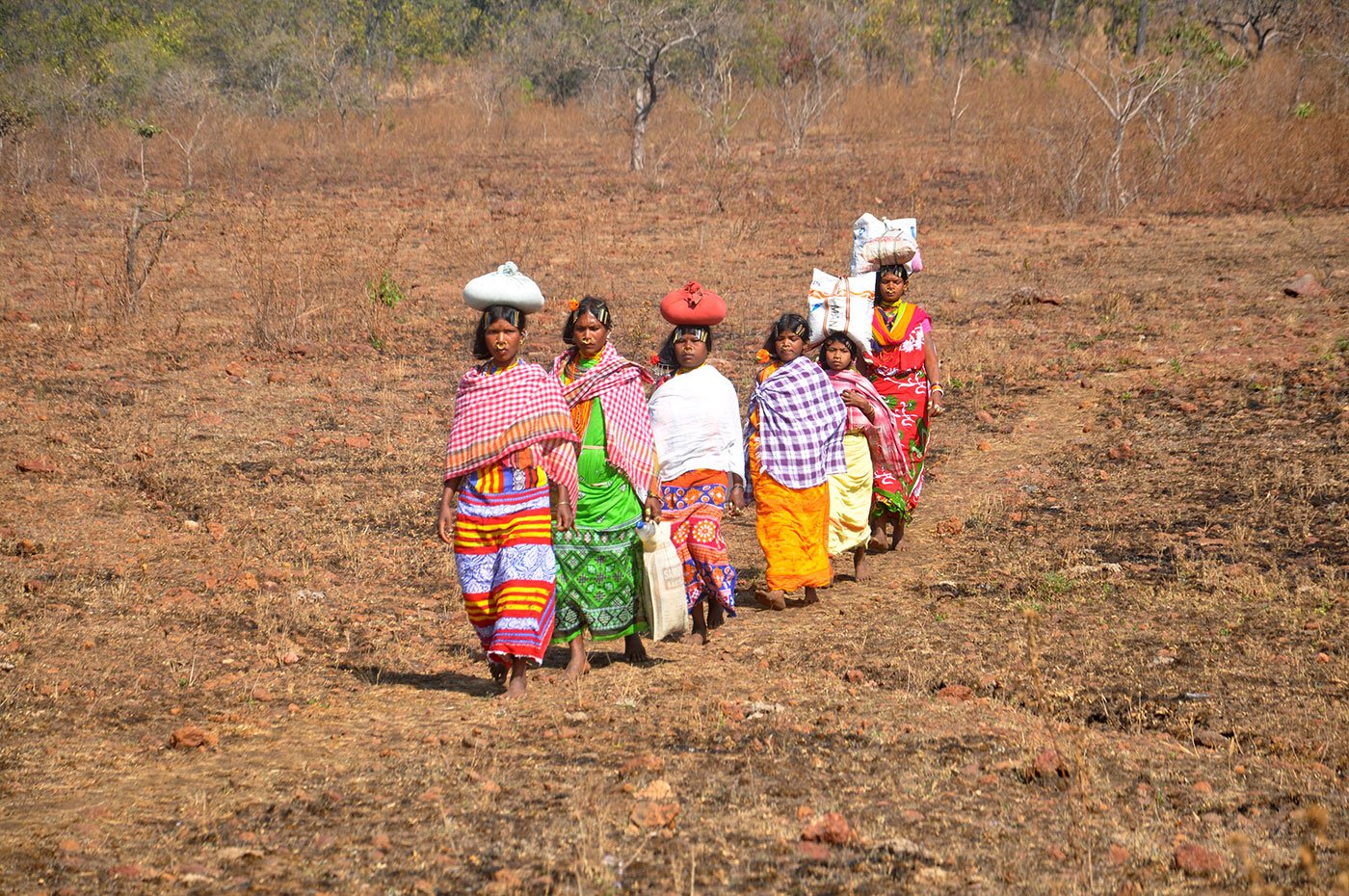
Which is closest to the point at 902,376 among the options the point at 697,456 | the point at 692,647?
the point at 697,456

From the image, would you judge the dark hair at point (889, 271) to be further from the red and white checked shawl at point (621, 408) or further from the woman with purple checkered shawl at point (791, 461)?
the red and white checked shawl at point (621, 408)

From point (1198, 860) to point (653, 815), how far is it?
1371 millimetres

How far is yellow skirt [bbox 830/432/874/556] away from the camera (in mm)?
6871

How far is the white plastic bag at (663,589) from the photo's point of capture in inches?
213

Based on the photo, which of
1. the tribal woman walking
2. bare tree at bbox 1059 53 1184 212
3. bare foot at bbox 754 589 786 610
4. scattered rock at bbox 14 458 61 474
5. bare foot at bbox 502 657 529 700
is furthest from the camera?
bare tree at bbox 1059 53 1184 212

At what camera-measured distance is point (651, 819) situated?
12.0ft

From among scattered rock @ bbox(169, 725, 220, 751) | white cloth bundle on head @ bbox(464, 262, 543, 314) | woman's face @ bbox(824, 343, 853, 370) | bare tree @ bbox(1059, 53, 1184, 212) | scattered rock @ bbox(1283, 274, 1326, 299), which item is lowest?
scattered rock @ bbox(169, 725, 220, 751)

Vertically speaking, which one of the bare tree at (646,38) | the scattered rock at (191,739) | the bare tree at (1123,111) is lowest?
the scattered rock at (191,739)

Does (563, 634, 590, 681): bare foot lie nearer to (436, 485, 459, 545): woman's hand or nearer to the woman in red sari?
(436, 485, 459, 545): woman's hand

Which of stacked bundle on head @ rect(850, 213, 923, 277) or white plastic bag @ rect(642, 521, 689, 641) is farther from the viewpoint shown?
stacked bundle on head @ rect(850, 213, 923, 277)

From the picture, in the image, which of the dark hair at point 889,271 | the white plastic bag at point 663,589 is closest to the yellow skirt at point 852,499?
the dark hair at point 889,271

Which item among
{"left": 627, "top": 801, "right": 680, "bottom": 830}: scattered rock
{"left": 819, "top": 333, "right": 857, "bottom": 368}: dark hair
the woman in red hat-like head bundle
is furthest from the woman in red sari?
{"left": 627, "top": 801, "right": 680, "bottom": 830}: scattered rock

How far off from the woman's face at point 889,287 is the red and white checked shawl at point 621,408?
2102 mm

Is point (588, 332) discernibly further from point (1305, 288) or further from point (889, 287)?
point (1305, 288)
